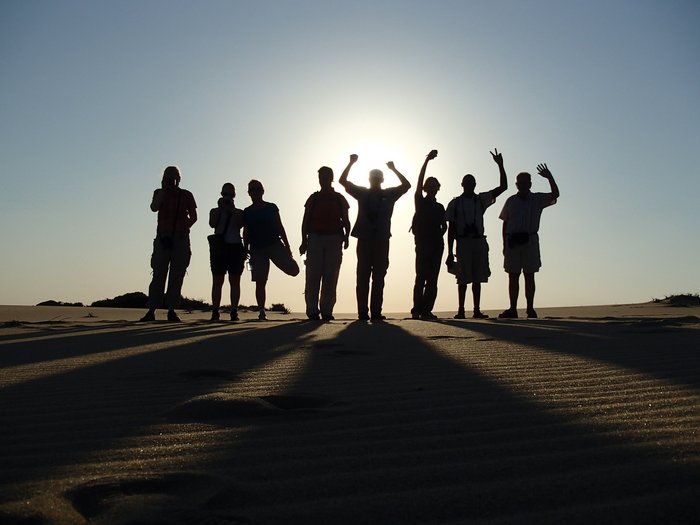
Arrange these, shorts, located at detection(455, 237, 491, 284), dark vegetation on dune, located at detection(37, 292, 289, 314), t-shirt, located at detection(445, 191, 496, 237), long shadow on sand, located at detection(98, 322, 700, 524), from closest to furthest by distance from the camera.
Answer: long shadow on sand, located at detection(98, 322, 700, 524), t-shirt, located at detection(445, 191, 496, 237), shorts, located at detection(455, 237, 491, 284), dark vegetation on dune, located at detection(37, 292, 289, 314)

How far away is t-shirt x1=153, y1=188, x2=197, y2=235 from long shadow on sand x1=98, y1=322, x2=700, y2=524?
6.74m

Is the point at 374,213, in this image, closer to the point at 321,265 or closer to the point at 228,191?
the point at 321,265

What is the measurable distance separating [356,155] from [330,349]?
5450 mm

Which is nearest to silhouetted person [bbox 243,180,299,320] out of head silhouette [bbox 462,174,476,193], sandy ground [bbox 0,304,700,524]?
head silhouette [bbox 462,174,476,193]

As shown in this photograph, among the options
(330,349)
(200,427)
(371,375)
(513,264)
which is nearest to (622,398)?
(371,375)

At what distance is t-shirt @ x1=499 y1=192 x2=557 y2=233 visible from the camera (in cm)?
991

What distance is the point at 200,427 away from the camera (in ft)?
8.04

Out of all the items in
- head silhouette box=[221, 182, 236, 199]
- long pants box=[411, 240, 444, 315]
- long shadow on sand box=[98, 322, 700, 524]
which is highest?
head silhouette box=[221, 182, 236, 199]

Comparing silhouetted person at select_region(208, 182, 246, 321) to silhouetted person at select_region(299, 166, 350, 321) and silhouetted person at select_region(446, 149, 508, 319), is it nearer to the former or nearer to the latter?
silhouetted person at select_region(299, 166, 350, 321)

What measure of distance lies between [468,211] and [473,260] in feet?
2.16

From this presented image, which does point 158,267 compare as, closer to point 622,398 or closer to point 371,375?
point 371,375

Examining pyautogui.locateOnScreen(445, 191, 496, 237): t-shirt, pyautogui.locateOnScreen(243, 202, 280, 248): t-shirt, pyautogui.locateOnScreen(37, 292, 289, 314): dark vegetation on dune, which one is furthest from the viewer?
pyautogui.locateOnScreen(37, 292, 289, 314): dark vegetation on dune

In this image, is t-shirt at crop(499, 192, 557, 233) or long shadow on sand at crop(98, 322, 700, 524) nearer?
long shadow on sand at crop(98, 322, 700, 524)

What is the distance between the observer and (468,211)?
33.4ft
